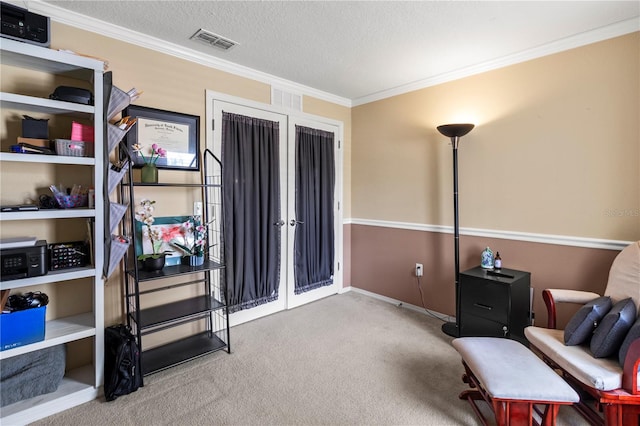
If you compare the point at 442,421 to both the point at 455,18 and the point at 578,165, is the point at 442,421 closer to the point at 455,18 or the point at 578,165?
the point at 578,165

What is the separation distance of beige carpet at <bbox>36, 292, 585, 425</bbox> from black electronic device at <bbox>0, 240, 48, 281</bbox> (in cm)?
87

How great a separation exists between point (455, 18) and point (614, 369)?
233 centimetres

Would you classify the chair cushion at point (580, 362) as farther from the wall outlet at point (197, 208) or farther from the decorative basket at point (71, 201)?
the decorative basket at point (71, 201)

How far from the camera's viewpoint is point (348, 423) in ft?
6.01

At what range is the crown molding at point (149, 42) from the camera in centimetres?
211

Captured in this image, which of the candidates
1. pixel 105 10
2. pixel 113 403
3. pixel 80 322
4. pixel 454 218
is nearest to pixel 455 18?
pixel 454 218

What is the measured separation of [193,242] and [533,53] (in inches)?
130

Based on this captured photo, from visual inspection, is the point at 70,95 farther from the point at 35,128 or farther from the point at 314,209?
the point at 314,209

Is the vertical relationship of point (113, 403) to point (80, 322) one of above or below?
below

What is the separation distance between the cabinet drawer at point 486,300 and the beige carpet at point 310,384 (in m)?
0.41

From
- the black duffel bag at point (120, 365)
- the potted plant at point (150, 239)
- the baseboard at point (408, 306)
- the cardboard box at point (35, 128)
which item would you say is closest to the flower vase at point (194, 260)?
the potted plant at point (150, 239)

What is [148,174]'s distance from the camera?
93.5 inches

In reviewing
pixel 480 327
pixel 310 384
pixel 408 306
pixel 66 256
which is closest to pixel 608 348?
pixel 480 327

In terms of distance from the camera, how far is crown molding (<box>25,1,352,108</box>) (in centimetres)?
211
